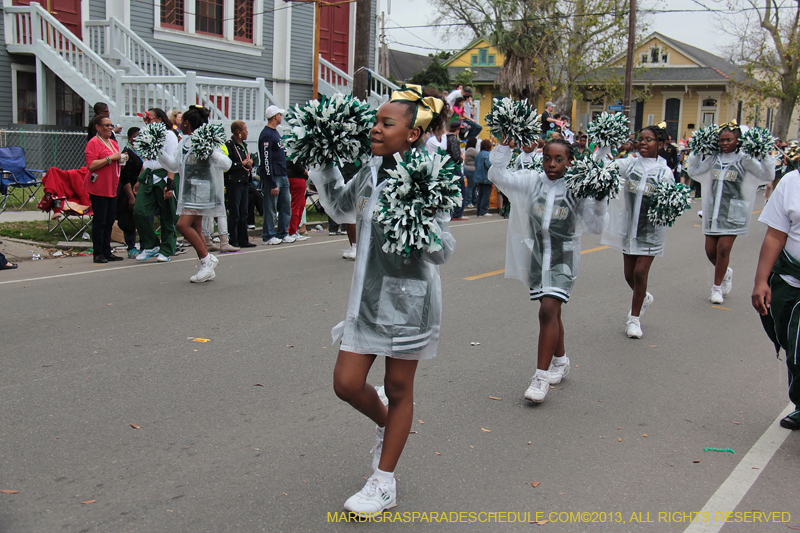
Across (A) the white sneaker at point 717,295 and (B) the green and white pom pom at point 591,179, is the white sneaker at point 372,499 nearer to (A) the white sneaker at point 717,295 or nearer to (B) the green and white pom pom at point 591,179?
(B) the green and white pom pom at point 591,179

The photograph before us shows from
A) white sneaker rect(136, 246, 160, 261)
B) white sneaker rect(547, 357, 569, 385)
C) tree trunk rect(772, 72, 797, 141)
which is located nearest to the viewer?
white sneaker rect(547, 357, 569, 385)

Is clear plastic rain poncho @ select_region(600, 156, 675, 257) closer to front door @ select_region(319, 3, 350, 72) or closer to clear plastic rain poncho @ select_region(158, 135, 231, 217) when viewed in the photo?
clear plastic rain poncho @ select_region(158, 135, 231, 217)

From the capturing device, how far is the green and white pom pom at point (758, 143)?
8094 mm

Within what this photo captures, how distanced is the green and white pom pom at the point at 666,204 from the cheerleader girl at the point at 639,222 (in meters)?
0.07

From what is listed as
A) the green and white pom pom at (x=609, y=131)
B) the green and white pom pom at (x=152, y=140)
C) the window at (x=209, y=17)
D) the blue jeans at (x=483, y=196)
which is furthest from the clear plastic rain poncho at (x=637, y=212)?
the window at (x=209, y=17)

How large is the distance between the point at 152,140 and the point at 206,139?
102cm

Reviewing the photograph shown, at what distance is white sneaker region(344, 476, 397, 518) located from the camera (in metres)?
3.40

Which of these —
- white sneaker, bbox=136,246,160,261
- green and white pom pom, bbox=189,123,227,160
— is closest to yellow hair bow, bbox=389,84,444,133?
green and white pom pom, bbox=189,123,227,160

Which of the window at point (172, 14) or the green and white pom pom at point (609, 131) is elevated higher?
the window at point (172, 14)

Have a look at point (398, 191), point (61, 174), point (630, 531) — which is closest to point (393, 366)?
point (398, 191)

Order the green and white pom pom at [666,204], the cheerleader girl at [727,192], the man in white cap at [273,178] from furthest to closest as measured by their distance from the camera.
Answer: the man in white cap at [273,178], the cheerleader girl at [727,192], the green and white pom pom at [666,204]

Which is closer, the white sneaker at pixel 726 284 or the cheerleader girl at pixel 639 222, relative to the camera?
the cheerleader girl at pixel 639 222

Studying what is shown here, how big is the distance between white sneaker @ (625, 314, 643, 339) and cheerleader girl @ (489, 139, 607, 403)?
5.76ft

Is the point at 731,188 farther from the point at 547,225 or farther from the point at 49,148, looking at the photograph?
the point at 49,148
